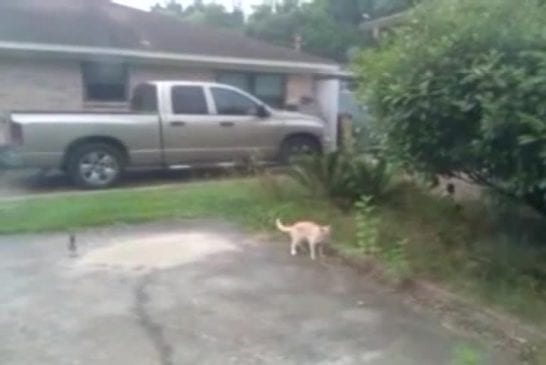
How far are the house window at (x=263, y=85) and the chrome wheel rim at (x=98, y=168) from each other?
681cm

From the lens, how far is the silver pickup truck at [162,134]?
427 inches

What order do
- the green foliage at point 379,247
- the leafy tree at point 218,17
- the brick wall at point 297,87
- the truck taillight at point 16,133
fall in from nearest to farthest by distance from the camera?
the green foliage at point 379,247, the truck taillight at point 16,133, the brick wall at point 297,87, the leafy tree at point 218,17

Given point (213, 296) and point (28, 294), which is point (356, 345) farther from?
point (28, 294)

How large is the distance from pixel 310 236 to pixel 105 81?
34.5ft

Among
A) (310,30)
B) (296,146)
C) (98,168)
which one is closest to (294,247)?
(98,168)

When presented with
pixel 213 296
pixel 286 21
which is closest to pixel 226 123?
pixel 213 296

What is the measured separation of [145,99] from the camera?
1249 centimetres

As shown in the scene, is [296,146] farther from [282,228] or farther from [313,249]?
[313,249]

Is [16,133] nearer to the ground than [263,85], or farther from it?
nearer to the ground

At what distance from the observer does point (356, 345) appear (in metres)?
4.71

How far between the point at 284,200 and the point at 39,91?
853cm

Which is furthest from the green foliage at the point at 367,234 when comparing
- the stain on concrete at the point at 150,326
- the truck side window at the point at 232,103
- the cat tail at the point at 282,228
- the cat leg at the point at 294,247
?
the truck side window at the point at 232,103

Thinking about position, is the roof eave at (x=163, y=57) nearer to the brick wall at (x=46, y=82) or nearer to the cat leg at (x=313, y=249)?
the brick wall at (x=46, y=82)

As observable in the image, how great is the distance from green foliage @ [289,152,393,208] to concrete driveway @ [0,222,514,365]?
138 cm
